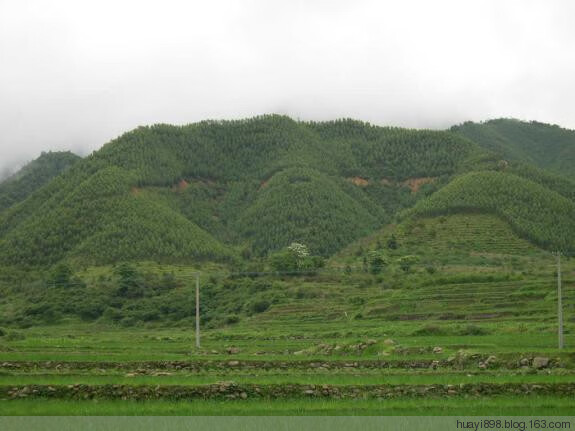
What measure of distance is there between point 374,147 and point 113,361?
139446 millimetres

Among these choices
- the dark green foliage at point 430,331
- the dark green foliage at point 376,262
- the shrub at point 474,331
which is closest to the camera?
the shrub at point 474,331

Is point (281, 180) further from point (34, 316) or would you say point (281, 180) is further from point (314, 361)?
point (314, 361)

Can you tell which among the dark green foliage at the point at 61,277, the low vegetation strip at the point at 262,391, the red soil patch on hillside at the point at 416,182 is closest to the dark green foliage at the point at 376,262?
the dark green foliage at the point at 61,277

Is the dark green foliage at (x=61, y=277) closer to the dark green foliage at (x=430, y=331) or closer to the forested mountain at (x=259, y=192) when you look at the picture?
the forested mountain at (x=259, y=192)

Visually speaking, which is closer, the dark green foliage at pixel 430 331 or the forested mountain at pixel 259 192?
the dark green foliage at pixel 430 331

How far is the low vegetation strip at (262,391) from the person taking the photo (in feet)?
78.6

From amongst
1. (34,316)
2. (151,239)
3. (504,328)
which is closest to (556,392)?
(504,328)

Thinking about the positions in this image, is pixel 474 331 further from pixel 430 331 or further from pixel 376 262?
pixel 376 262

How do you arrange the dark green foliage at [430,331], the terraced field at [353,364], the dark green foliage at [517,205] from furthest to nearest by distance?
the dark green foliage at [517,205] → the dark green foliage at [430,331] → the terraced field at [353,364]

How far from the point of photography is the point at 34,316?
88625 millimetres

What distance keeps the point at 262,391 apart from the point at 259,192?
12810 centimetres

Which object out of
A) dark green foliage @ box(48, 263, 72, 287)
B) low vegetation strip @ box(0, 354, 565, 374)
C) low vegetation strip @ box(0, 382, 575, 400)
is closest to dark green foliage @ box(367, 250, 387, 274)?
dark green foliage @ box(48, 263, 72, 287)

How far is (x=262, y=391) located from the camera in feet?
79.8

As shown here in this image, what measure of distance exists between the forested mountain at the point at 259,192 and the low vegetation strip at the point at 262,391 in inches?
3119
